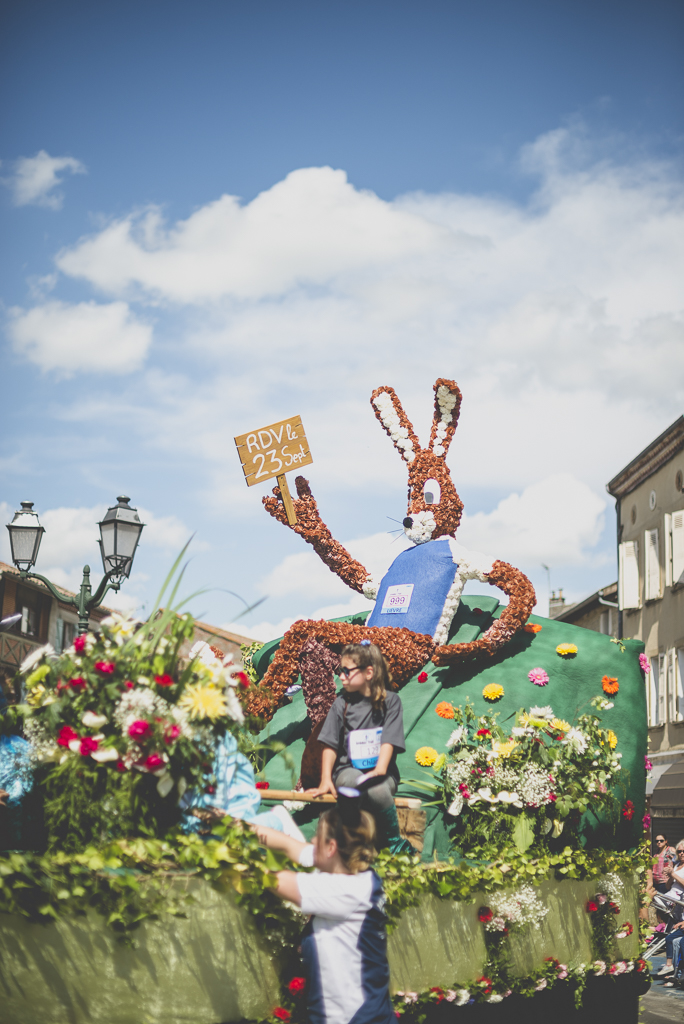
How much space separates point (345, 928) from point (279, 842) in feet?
2.12

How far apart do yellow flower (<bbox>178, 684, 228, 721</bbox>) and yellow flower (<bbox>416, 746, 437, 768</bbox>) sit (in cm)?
283

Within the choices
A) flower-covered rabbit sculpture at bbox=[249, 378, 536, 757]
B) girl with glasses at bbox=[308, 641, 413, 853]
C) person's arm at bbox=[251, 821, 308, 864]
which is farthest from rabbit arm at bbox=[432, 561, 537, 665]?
person's arm at bbox=[251, 821, 308, 864]

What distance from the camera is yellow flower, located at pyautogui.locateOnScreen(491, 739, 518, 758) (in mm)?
5586

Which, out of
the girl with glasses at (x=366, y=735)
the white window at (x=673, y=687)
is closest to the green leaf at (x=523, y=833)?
the girl with glasses at (x=366, y=735)

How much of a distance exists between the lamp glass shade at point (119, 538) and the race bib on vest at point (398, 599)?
227cm

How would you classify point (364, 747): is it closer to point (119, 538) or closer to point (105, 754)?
point (105, 754)

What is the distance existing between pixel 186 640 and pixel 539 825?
267 cm

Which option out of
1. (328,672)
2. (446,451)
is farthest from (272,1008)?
(446,451)

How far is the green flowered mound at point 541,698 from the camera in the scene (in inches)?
260

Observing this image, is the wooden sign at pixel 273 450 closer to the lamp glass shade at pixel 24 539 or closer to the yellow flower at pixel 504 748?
the lamp glass shade at pixel 24 539

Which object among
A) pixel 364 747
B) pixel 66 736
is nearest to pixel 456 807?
pixel 364 747

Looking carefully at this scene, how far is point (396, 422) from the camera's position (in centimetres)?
830

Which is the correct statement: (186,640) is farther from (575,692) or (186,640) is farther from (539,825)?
(575,692)

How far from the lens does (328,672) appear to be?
275 inches
